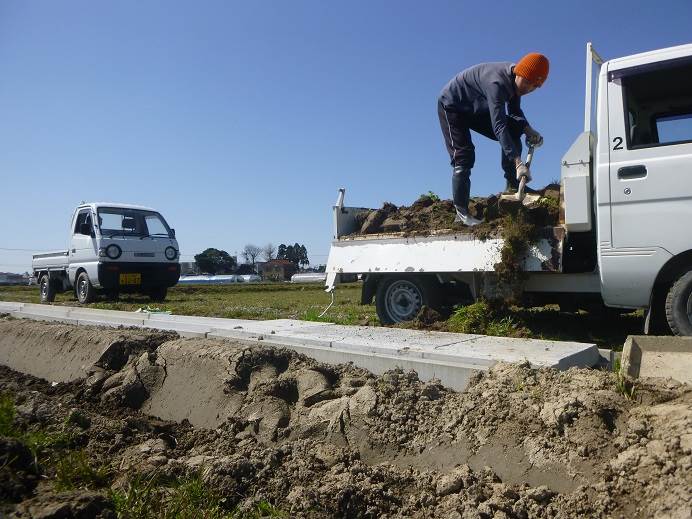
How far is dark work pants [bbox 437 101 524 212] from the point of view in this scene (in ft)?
17.6

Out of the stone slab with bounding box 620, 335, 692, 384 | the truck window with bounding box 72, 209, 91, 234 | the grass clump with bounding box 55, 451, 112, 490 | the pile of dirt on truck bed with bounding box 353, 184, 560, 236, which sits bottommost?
the grass clump with bounding box 55, 451, 112, 490

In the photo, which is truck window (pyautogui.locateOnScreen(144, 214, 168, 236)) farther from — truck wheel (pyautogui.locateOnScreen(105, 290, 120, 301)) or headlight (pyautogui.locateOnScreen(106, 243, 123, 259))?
A: truck wheel (pyautogui.locateOnScreen(105, 290, 120, 301))

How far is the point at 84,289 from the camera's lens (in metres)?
11.9

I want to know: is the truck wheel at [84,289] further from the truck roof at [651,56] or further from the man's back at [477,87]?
the truck roof at [651,56]

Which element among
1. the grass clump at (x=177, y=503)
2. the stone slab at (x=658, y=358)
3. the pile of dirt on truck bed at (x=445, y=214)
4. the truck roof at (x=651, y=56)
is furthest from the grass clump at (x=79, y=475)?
the truck roof at (x=651, y=56)

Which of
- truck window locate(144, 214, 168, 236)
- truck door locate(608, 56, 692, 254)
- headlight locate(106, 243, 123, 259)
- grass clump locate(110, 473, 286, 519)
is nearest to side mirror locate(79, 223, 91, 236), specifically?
headlight locate(106, 243, 123, 259)

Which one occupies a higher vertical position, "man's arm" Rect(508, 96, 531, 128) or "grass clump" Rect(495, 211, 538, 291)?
"man's arm" Rect(508, 96, 531, 128)

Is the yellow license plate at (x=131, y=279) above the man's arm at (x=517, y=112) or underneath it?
underneath

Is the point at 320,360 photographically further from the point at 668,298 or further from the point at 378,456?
the point at 668,298

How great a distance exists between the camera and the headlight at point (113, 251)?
11.4 meters

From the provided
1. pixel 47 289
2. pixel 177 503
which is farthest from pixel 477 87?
pixel 47 289

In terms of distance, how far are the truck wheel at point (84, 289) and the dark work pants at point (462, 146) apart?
9.05 metres

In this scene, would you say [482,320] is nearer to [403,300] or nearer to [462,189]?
[403,300]

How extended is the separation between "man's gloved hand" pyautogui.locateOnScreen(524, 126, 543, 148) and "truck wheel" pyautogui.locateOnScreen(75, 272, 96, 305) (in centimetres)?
988
